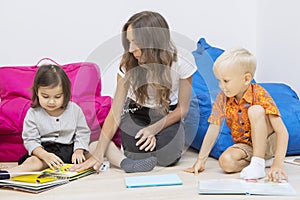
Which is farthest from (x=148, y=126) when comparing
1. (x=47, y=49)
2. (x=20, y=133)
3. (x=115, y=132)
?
(x=47, y=49)

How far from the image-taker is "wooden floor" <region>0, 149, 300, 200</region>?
138 centimetres

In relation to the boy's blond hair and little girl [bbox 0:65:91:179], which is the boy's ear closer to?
the boy's blond hair

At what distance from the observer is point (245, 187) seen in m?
1.44

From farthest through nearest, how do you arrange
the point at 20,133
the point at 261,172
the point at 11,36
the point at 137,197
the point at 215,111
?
the point at 11,36 → the point at 20,133 → the point at 215,111 → the point at 261,172 → the point at 137,197

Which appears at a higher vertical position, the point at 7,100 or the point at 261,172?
the point at 7,100

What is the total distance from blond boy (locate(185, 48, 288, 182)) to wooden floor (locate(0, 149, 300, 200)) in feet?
0.17

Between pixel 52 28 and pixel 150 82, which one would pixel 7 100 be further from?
pixel 150 82

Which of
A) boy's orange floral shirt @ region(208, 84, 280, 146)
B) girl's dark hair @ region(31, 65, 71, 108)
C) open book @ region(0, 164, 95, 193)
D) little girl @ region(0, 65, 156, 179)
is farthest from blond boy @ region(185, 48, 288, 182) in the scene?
girl's dark hair @ region(31, 65, 71, 108)

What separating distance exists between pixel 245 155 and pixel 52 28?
3.68 feet

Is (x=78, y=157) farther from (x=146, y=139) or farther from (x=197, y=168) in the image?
(x=197, y=168)

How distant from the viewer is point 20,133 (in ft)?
6.05

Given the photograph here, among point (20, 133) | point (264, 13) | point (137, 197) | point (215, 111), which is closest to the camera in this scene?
point (137, 197)

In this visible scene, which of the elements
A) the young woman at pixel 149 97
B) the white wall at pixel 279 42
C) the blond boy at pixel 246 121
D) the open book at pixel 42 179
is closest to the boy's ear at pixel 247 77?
the blond boy at pixel 246 121

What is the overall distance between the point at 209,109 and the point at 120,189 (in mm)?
610
